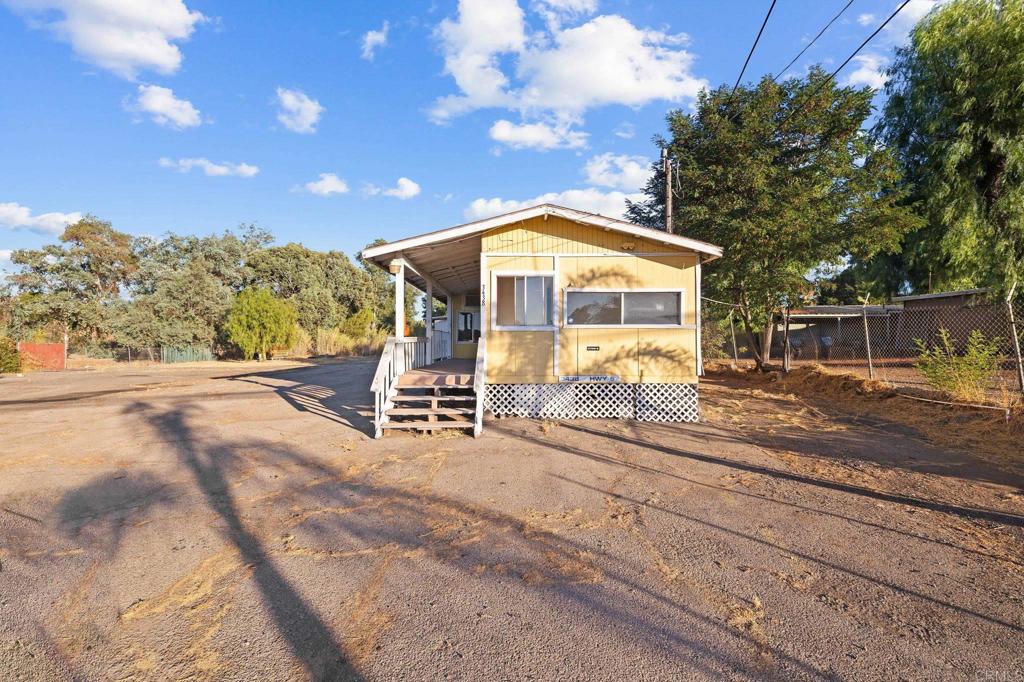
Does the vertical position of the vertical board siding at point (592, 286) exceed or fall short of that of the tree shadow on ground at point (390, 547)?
it exceeds it

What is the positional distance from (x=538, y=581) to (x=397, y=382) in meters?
5.91

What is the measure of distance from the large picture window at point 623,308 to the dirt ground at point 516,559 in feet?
8.86

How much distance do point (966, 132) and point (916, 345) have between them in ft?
26.2

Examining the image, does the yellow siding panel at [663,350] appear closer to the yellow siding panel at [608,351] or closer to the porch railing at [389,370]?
the yellow siding panel at [608,351]

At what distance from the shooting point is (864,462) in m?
6.06

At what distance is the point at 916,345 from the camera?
1983 centimetres

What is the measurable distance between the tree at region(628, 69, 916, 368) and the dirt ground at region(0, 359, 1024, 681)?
5883 mm

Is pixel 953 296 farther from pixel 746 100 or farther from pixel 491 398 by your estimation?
pixel 491 398

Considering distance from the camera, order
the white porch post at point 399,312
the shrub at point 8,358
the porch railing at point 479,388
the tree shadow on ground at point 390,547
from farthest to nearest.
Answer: the shrub at point 8,358 → the white porch post at point 399,312 → the porch railing at point 479,388 → the tree shadow on ground at point 390,547

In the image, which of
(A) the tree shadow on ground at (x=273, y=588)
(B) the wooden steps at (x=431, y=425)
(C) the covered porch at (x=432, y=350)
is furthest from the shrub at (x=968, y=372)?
(A) the tree shadow on ground at (x=273, y=588)

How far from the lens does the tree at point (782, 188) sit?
39.0ft

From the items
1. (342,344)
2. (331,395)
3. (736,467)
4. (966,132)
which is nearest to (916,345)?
(966,132)

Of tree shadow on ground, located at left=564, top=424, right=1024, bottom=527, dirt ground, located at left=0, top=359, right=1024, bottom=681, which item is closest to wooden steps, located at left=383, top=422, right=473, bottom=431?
dirt ground, located at left=0, top=359, right=1024, bottom=681

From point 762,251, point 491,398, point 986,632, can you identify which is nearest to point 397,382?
point 491,398
